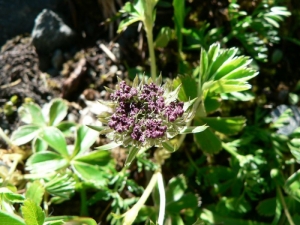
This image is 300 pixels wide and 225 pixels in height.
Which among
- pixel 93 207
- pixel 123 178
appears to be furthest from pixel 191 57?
pixel 93 207

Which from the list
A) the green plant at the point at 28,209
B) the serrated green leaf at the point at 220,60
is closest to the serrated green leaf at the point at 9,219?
the green plant at the point at 28,209

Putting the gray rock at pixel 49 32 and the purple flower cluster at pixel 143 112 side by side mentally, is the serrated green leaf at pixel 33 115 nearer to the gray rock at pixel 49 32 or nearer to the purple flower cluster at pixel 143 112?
the gray rock at pixel 49 32

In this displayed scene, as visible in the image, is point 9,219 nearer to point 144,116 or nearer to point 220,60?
point 144,116

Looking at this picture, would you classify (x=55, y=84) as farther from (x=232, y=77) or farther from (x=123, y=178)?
(x=232, y=77)

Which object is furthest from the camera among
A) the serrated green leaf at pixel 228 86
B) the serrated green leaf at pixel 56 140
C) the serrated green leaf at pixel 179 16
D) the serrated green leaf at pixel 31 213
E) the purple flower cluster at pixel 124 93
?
the serrated green leaf at pixel 179 16

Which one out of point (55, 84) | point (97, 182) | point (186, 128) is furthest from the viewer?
point (55, 84)

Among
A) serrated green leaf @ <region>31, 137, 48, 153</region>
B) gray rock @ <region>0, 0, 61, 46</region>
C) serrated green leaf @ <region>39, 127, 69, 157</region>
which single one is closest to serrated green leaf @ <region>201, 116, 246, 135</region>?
serrated green leaf @ <region>39, 127, 69, 157</region>

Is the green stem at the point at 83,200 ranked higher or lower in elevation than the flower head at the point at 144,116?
lower
